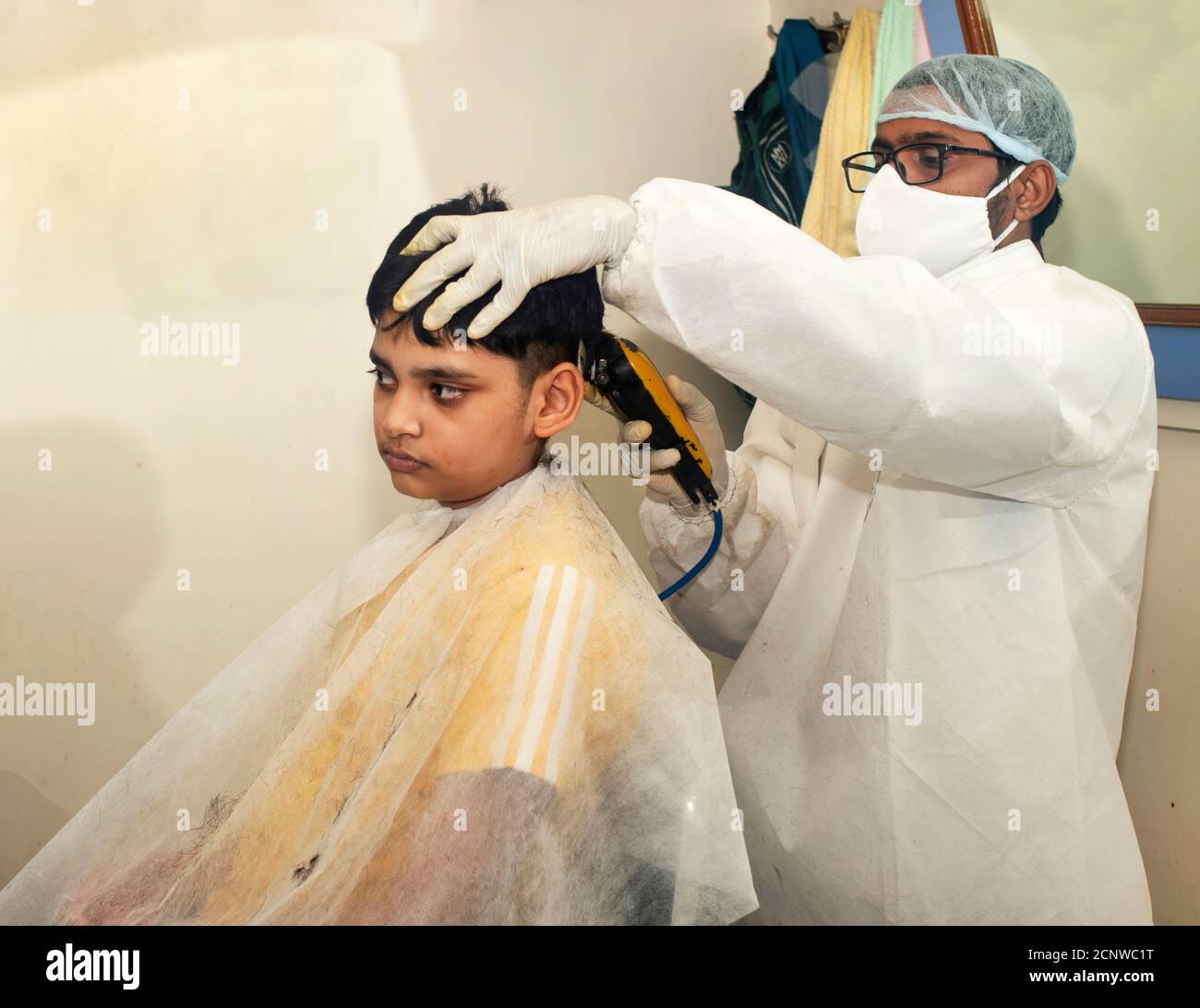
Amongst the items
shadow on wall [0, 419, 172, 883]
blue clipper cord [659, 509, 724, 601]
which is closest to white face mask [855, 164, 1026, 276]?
blue clipper cord [659, 509, 724, 601]

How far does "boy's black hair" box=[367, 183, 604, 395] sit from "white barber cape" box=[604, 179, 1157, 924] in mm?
122

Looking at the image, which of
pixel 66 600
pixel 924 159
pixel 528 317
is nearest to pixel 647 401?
pixel 528 317

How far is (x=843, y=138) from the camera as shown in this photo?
2.10 metres

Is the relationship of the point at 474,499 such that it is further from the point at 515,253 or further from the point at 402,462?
the point at 515,253

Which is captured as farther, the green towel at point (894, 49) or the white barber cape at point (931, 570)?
the green towel at point (894, 49)

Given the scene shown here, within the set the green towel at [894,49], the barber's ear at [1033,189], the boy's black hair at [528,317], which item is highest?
the green towel at [894,49]

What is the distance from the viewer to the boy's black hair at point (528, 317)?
1.27 meters

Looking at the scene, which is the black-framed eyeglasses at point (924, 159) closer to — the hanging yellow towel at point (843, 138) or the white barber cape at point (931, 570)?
the white barber cape at point (931, 570)

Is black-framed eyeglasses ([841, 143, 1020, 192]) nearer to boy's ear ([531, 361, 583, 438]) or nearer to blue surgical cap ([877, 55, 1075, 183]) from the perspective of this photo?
blue surgical cap ([877, 55, 1075, 183])

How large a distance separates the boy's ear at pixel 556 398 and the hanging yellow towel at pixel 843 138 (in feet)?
2.91

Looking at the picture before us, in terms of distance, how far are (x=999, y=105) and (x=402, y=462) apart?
0.99m

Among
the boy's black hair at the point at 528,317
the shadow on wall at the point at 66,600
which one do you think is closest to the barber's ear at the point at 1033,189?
the boy's black hair at the point at 528,317

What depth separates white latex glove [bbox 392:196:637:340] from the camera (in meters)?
1.16
